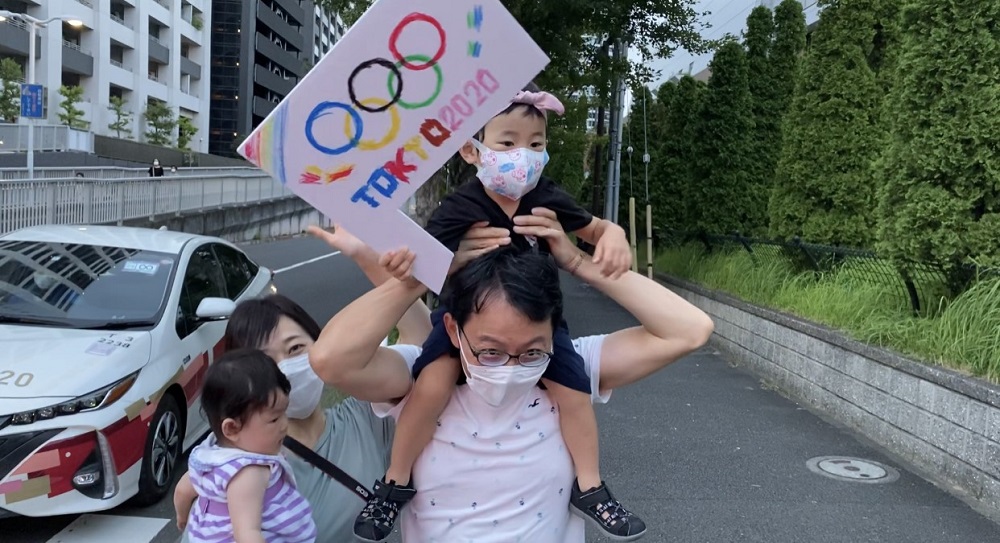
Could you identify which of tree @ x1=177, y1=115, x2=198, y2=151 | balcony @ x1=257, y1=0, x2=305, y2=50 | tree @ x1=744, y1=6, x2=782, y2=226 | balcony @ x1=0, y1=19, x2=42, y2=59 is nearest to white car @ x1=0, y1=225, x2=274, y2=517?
tree @ x1=744, y1=6, x2=782, y2=226

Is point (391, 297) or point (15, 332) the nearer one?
point (391, 297)

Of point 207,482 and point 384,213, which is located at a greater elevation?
point 384,213

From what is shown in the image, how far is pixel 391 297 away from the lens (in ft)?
5.63

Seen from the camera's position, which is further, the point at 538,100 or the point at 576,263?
the point at 538,100

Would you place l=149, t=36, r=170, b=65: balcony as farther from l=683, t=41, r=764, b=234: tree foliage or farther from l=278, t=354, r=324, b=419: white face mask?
l=278, t=354, r=324, b=419: white face mask

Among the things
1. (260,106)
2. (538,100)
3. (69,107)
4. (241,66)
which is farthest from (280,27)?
(538,100)

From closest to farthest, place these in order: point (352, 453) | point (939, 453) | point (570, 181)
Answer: point (352, 453), point (939, 453), point (570, 181)

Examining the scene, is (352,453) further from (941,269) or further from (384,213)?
(941,269)

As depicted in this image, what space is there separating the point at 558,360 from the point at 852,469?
4627mm

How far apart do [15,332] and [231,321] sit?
3351 millimetres

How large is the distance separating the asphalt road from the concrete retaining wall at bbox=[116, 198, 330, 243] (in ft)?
43.3

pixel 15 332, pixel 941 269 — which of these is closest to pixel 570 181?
pixel 941 269

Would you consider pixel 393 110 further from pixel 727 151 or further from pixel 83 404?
pixel 727 151

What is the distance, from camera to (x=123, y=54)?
156 ft
